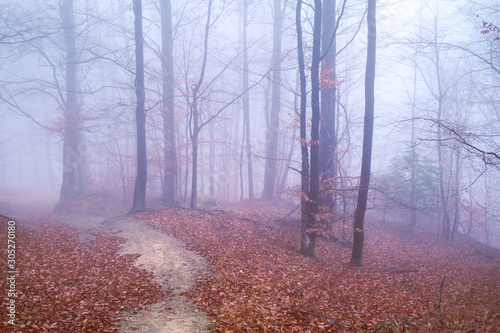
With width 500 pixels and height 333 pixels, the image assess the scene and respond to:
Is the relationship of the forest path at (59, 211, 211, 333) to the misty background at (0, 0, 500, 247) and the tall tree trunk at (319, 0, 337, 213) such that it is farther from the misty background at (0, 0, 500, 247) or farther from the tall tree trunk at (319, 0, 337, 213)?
the tall tree trunk at (319, 0, 337, 213)

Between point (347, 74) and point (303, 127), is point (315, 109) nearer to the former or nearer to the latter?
point (303, 127)

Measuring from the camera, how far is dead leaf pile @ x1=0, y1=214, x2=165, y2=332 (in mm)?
5117

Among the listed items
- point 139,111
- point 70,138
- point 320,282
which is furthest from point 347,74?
point 70,138

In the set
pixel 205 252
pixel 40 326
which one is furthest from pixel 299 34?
pixel 40 326

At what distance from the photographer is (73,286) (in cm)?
661

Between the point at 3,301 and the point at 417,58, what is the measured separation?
85.7ft

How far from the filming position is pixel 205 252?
8688 mm

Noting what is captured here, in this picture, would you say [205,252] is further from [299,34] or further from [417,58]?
[417,58]

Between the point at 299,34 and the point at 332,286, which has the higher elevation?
the point at 299,34

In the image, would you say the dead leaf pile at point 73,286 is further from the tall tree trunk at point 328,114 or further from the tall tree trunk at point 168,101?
the tall tree trunk at point 168,101

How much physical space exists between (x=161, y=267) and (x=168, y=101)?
44.2 ft

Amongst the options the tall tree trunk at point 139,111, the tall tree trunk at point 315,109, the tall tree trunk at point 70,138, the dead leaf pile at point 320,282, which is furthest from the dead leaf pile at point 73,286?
the tall tree trunk at point 70,138

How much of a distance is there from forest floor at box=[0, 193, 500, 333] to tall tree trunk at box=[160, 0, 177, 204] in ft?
18.3

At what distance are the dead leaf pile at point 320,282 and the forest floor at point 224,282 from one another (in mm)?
37
